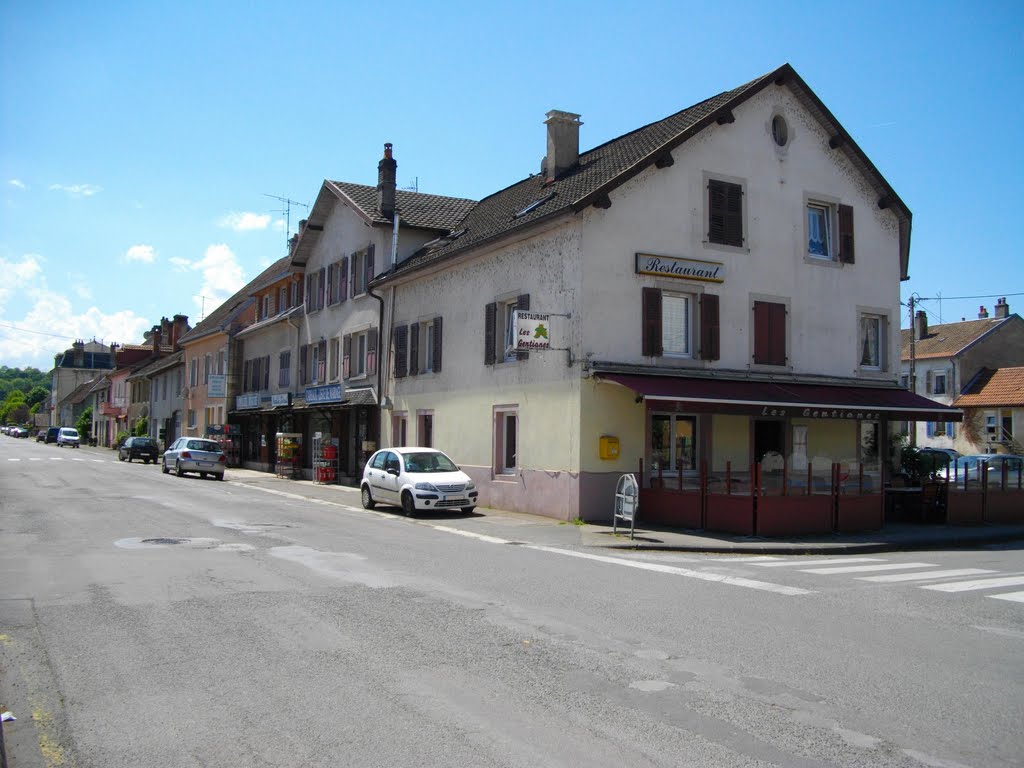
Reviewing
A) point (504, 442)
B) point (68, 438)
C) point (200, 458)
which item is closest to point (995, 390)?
point (504, 442)

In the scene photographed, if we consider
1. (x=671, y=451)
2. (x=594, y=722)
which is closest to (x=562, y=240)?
(x=671, y=451)

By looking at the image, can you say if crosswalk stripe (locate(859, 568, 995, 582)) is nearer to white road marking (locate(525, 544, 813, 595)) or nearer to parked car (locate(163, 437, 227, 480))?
white road marking (locate(525, 544, 813, 595))

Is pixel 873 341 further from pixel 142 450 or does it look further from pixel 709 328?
pixel 142 450

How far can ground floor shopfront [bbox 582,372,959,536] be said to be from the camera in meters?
16.5

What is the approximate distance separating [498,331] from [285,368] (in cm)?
1909

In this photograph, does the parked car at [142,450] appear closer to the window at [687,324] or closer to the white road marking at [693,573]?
the window at [687,324]

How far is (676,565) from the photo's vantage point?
12.6 m

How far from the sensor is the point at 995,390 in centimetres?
4488

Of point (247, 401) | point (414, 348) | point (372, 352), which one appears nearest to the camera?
point (414, 348)

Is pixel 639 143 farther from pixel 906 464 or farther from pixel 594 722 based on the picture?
pixel 594 722

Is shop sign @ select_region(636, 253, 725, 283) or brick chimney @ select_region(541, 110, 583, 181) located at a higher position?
brick chimney @ select_region(541, 110, 583, 181)

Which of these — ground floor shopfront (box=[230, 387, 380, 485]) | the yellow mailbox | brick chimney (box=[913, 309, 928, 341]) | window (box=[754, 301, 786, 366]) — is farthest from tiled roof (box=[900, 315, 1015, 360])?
the yellow mailbox

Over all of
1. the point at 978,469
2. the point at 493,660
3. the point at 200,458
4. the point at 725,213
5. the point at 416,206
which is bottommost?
the point at 493,660

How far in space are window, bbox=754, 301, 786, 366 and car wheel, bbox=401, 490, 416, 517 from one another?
29.5ft
